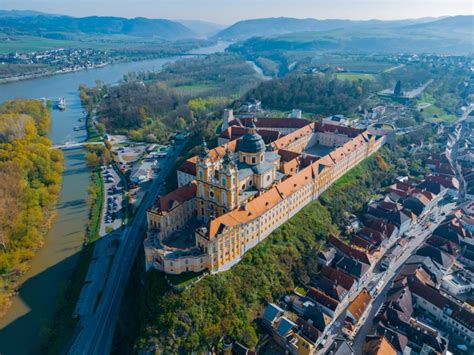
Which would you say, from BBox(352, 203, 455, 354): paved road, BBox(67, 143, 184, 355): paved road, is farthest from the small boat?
BBox(352, 203, 455, 354): paved road

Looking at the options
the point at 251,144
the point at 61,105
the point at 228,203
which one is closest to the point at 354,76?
the point at 251,144

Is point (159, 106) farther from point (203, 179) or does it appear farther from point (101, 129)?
point (203, 179)

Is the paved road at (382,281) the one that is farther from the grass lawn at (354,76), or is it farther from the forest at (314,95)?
the grass lawn at (354,76)

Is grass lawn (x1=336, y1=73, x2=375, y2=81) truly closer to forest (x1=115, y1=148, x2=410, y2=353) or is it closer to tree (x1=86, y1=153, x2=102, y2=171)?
tree (x1=86, y1=153, x2=102, y2=171)

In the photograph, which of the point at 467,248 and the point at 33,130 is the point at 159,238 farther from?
the point at 33,130

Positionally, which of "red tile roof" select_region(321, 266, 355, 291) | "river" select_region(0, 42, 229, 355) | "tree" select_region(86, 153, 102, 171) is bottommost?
"river" select_region(0, 42, 229, 355)

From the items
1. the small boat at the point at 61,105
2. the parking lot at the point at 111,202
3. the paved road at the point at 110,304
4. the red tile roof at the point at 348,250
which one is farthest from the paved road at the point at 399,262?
the small boat at the point at 61,105
